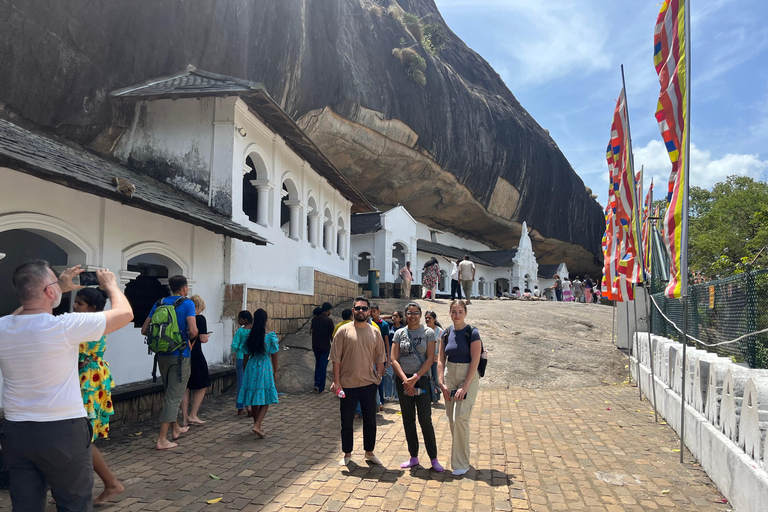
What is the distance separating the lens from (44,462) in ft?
8.36

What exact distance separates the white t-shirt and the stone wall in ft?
25.8

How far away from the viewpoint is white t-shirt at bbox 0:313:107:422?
2561 mm

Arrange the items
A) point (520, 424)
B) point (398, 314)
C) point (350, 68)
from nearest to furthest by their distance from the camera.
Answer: point (520, 424) < point (398, 314) < point (350, 68)

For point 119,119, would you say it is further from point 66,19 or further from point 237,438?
point 237,438

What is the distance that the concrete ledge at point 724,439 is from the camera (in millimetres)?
3674

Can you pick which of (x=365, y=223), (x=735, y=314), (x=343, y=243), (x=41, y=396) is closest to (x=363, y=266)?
(x=365, y=223)

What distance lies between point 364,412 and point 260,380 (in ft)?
5.56

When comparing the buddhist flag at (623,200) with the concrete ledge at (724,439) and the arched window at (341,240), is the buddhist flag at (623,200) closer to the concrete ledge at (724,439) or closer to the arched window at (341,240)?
the concrete ledge at (724,439)

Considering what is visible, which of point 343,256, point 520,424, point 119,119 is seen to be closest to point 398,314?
point 520,424

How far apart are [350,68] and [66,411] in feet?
69.5

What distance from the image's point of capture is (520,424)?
7.18m

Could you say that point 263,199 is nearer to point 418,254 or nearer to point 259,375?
point 259,375

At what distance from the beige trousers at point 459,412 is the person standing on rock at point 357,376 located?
2.34 feet

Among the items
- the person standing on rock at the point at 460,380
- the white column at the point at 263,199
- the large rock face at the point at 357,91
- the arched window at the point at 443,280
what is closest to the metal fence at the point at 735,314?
the person standing on rock at the point at 460,380
